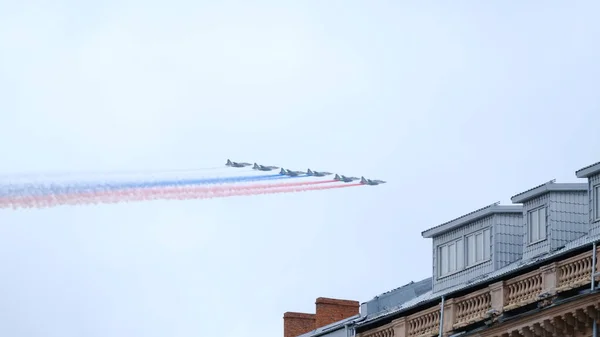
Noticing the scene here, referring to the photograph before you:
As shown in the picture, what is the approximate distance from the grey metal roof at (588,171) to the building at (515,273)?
0.07m

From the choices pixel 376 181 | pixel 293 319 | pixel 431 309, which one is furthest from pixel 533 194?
pixel 376 181

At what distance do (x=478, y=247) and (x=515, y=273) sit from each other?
14016 mm

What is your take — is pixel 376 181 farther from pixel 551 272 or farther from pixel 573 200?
pixel 551 272

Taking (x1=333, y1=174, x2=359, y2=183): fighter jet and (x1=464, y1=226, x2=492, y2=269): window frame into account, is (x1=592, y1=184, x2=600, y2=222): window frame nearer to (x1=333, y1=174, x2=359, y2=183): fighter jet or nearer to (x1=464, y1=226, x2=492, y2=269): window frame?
(x1=464, y1=226, x2=492, y2=269): window frame

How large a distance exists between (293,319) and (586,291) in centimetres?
3652

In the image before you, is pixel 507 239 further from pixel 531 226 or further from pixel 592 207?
pixel 592 207

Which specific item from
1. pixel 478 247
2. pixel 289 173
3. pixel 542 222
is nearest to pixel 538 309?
pixel 542 222

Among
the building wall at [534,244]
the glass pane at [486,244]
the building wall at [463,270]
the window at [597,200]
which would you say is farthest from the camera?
the glass pane at [486,244]

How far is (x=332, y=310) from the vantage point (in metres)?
113

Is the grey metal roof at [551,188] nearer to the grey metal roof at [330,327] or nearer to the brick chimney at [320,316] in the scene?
the grey metal roof at [330,327]

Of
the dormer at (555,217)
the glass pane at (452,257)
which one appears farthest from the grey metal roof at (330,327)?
the dormer at (555,217)

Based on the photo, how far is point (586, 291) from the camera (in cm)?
8000

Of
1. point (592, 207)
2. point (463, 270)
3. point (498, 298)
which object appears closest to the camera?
point (498, 298)

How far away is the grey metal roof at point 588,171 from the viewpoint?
9009cm
